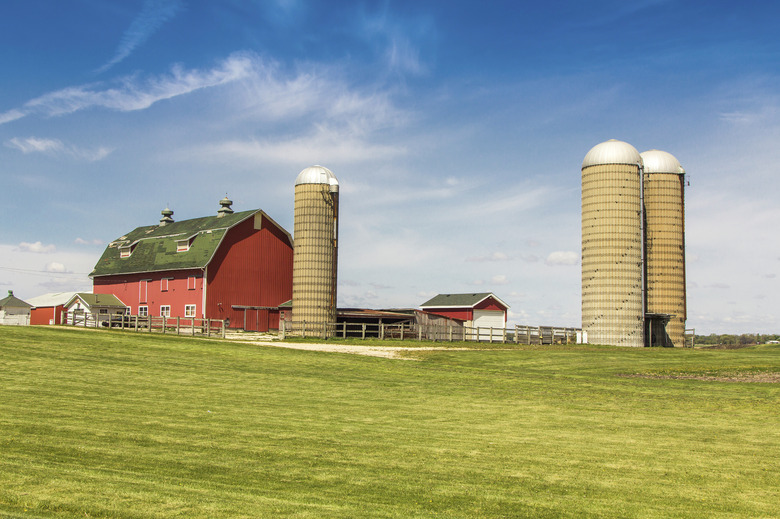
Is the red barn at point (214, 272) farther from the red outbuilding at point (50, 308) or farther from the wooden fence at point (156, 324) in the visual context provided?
the red outbuilding at point (50, 308)

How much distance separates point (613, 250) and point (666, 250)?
23.8ft

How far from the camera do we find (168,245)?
197ft

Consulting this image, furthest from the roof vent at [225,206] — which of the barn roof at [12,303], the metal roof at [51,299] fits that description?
the barn roof at [12,303]

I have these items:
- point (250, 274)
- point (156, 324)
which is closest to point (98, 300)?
point (156, 324)

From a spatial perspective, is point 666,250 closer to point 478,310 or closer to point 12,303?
point 478,310

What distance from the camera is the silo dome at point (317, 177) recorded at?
178 feet

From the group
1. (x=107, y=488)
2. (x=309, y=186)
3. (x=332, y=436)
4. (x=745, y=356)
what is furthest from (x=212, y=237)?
(x=107, y=488)

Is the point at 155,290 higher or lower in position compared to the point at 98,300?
higher

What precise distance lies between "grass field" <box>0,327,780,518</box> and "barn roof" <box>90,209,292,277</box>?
2787 cm

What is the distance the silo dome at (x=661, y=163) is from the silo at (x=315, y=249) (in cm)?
2565

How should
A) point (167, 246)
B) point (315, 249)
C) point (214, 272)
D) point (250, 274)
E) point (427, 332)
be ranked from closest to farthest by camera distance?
1. point (427, 332)
2. point (315, 249)
3. point (214, 272)
4. point (250, 274)
5. point (167, 246)

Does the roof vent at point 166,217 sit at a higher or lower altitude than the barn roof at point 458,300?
higher

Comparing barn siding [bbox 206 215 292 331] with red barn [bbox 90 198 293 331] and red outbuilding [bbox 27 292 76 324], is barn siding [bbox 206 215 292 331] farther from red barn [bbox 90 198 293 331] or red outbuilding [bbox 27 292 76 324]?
red outbuilding [bbox 27 292 76 324]

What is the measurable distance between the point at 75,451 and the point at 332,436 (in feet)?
16.0
